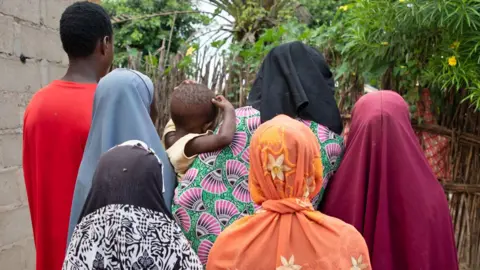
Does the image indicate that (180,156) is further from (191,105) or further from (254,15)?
(254,15)

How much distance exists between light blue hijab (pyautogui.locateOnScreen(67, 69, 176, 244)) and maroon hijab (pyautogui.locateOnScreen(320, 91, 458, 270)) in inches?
38.8

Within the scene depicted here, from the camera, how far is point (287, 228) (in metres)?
1.88

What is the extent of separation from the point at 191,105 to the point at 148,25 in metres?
9.85

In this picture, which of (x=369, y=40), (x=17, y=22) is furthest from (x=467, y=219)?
(x=17, y=22)

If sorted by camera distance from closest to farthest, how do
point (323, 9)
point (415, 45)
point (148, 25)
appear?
point (415, 45), point (148, 25), point (323, 9)

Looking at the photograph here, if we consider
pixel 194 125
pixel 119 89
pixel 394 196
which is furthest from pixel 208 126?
pixel 394 196

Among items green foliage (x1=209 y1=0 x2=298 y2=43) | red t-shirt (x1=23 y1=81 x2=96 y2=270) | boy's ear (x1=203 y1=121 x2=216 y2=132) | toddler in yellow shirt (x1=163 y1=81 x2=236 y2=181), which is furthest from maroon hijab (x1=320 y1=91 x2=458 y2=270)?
green foliage (x1=209 y1=0 x2=298 y2=43)

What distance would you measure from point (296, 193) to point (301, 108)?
0.68 meters

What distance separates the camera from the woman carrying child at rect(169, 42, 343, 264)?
7.97 ft

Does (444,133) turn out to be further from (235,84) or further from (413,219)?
(235,84)

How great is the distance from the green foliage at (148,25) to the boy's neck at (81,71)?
29.4 ft

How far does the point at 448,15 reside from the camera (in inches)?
121

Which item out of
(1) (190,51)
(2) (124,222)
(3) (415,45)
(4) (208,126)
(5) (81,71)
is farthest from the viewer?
(1) (190,51)

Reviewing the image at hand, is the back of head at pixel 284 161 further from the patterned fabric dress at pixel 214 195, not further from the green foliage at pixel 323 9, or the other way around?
Answer: the green foliage at pixel 323 9
